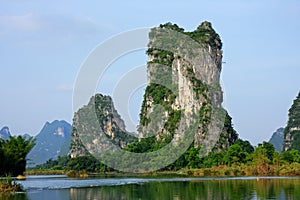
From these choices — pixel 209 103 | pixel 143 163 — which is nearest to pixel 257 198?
pixel 143 163

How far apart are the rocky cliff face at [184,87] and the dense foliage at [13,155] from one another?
92.0 ft

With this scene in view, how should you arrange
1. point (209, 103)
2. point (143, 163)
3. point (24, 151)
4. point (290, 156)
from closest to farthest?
1. point (24, 151)
2. point (290, 156)
3. point (143, 163)
4. point (209, 103)

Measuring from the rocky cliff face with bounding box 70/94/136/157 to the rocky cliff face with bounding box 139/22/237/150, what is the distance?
979 centimetres

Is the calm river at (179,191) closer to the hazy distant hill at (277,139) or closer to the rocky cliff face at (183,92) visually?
the rocky cliff face at (183,92)

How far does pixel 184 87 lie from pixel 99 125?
20.4 metres

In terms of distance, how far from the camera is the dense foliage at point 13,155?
92.3 ft

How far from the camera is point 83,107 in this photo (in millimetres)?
80000

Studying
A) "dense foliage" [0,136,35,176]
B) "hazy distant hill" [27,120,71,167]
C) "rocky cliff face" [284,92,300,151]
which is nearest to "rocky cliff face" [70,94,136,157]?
"rocky cliff face" [284,92,300,151]

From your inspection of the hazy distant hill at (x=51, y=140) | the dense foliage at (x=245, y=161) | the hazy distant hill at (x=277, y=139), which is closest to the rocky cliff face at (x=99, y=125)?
the dense foliage at (x=245, y=161)

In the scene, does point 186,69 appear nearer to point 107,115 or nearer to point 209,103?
point 209,103

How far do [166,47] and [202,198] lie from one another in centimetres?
5256

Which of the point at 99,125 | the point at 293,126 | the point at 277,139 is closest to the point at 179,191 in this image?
the point at 293,126

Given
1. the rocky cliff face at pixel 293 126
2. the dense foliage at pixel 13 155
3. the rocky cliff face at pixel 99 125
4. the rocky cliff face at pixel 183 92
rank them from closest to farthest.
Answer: the dense foliage at pixel 13 155 → the rocky cliff face at pixel 183 92 → the rocky cliff face at pixel 293 126 → the rocky cliff face at pixel 99 125

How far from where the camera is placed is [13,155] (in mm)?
29688
